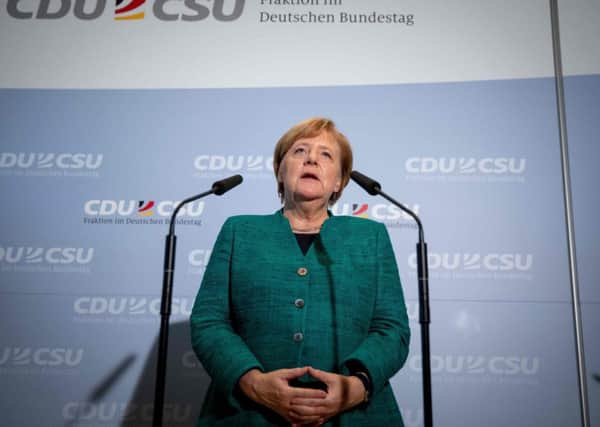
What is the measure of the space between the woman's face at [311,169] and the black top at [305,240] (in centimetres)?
13

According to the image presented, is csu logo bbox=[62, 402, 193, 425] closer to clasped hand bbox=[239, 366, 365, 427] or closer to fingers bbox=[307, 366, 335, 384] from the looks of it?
clasped hand bbox=[239, 366, 365, 427]

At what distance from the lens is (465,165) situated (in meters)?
2.34

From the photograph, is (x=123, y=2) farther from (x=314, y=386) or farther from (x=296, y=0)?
(x=314, y=386)

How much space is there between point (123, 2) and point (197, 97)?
0.76 meters

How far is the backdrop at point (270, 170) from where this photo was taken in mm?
2133

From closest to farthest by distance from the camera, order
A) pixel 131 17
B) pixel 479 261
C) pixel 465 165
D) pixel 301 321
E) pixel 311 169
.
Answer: pixel 301 321 < pixel 311 169 < pixel 479 261 < pixel 465 165 < pixel 131 17

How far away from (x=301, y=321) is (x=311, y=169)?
1.82 ft

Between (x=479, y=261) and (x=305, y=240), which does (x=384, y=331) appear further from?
(x=479, y=261)

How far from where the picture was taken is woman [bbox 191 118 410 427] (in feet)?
4.57

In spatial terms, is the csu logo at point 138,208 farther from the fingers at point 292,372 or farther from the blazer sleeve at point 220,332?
the fingers at point 292,372

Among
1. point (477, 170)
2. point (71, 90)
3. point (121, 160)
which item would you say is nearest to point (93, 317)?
point (121, 160)

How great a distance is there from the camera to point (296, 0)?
2.67 meters

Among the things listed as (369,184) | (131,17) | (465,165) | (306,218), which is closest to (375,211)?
(465,165)

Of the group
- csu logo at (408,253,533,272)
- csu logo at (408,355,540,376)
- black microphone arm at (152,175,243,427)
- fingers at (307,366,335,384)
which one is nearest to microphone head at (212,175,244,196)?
black microphone arm at (152,175,243,427)
